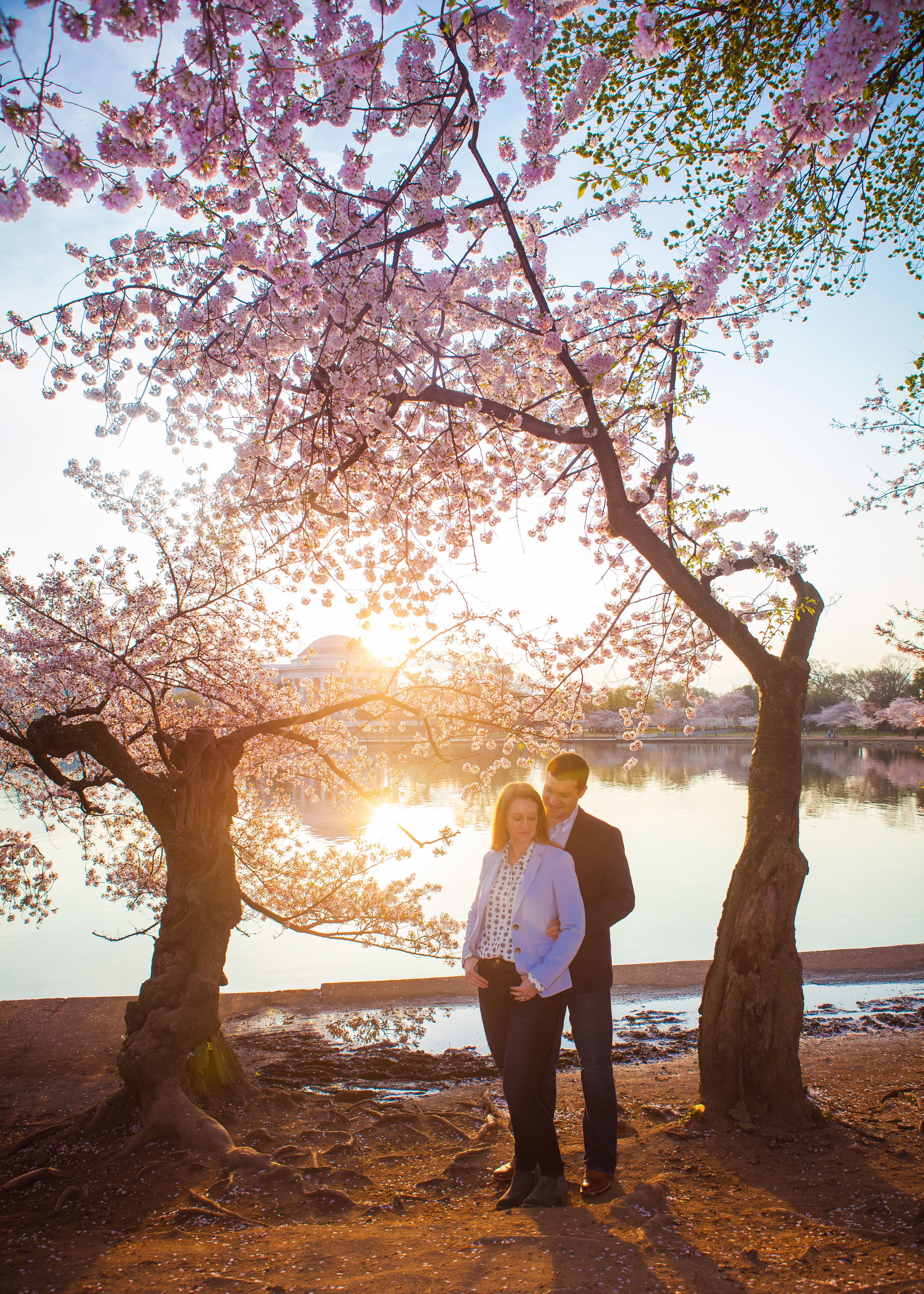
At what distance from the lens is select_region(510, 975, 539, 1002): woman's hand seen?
325cm

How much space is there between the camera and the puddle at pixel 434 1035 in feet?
21.3

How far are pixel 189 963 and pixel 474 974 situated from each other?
2.77 metres

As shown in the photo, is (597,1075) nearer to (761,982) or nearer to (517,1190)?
(517,1190)

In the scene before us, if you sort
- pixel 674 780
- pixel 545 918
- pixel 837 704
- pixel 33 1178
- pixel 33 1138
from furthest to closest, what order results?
pixel 837 704, pixel 674 780, pixel 33 1138, pixel 33 1178, pixel 545 918

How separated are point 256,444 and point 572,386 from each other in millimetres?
2603

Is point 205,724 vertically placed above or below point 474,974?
above

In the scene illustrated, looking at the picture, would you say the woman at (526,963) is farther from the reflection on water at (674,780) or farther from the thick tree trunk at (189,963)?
the reflection on water at (674,780)

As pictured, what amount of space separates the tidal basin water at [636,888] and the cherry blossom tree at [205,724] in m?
1.09

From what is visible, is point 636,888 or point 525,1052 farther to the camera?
point 636,888

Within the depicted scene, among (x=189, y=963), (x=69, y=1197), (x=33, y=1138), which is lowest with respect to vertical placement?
(x=33, y=1138)

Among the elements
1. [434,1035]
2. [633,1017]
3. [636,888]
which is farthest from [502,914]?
[636,888]

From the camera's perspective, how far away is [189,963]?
17.2ft

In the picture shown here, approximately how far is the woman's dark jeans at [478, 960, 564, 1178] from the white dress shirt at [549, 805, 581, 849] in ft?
2.27

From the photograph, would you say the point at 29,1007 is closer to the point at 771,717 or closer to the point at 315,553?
the point at 315,553
